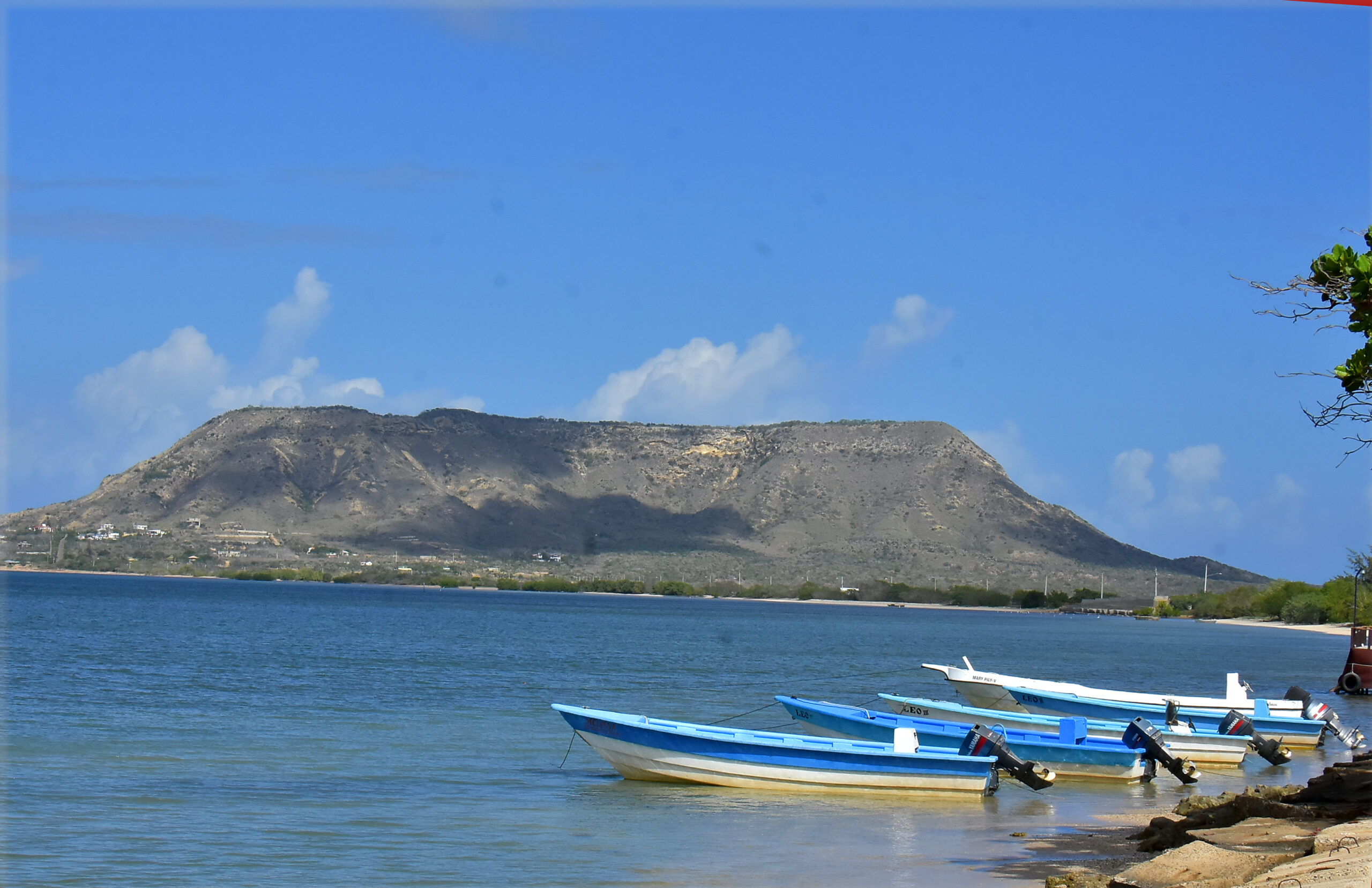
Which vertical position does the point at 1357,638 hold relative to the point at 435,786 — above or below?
above

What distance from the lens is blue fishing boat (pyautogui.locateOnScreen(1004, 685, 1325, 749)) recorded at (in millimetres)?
26344

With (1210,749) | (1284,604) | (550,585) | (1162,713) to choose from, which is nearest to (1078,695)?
(1162,713)

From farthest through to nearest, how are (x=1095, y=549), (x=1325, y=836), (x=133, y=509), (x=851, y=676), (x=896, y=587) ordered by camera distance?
1. (x=1095, y=549)
2. (x=133, y=509)
3. (x=896, y=587)
4. (x=851, y=676)
5. (x=1325, y=836)

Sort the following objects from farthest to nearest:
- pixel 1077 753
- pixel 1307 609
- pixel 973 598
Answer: pixel 973 598, pixel 1307 609, pixel 1077 753

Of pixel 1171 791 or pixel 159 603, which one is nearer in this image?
pixel 1171 791

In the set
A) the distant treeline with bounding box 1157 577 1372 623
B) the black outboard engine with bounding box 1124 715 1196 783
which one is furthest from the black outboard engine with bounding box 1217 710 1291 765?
the distant treeline with bounding box 1157 577 1372 623

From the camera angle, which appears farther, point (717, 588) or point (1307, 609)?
point (717, 588)

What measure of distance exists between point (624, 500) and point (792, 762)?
166869mm

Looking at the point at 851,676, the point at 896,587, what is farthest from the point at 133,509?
the point at 851,676

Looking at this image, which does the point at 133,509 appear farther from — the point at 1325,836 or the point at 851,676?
the point at 1325,836

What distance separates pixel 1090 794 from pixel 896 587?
479 feet

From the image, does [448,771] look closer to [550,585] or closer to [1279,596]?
[1279,596]

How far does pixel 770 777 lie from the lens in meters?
20.1

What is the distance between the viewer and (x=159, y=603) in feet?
318
